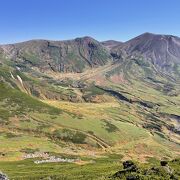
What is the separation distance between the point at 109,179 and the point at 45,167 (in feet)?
338

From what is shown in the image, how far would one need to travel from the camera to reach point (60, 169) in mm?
182750

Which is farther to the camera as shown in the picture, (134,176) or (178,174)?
(178,174)

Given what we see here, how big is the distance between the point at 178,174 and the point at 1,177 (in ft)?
153

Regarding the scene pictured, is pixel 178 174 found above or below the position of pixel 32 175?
above

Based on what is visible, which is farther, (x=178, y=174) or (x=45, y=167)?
(x=45, y=167)

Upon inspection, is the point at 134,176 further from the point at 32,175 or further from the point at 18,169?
the point at 18,169

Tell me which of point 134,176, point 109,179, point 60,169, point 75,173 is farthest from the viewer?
point 60,169

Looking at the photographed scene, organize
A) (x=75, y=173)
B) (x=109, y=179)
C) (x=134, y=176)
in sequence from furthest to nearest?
(x=75, y=173)
(x=109, y=179)
(x=134, y=176)

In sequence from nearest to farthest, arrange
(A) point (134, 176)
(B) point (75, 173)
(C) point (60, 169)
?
(A) point (134, 176), (B) point (75, 173), (C) point (60, 169)

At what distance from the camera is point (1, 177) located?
320ft

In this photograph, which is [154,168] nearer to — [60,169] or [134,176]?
[134,176]

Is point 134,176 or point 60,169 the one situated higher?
point 134,176

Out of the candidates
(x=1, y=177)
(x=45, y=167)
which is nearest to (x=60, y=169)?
(x=45, y=167)

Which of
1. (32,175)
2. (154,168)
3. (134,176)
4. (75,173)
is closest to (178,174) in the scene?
(154,168)
